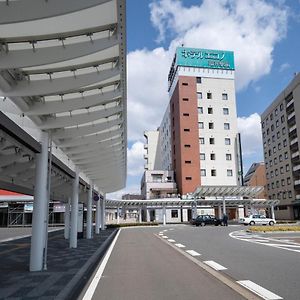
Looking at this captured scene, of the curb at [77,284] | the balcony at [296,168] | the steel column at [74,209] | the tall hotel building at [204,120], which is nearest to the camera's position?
the curb at [77,284]

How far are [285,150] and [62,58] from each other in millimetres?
77943

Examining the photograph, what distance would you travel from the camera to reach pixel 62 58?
22.3 ft

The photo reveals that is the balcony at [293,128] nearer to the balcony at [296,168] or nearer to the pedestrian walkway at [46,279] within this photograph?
the balcony at [296,168]

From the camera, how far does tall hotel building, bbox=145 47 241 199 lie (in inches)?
2977

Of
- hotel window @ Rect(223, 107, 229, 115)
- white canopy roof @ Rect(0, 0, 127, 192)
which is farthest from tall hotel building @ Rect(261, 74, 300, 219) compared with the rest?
white canopy roof @ Rect(0, 0, 127, 192)

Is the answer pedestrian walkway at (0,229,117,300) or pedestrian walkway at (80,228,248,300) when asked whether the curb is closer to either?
pedestrian walkway at (0,229,117,300)

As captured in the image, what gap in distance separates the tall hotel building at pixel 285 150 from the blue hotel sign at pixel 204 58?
1382cm

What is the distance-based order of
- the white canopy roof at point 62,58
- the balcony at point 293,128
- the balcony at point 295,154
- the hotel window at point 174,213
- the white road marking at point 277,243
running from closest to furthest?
1. the white canopy roof at point 62,58
2. the white road marking at point 277,243
3. the hotel window at point 174,213
4. the balcony at point 295,154
5. the balcony at point 293,128

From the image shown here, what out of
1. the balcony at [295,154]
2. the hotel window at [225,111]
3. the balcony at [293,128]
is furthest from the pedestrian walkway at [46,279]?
the hotel window at [225,111]

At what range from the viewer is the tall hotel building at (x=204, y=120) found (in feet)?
248

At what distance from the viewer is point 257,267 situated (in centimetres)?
1046

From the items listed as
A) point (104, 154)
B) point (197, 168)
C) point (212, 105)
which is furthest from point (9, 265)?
point (212, 105)

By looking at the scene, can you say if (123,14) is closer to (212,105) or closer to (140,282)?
(140,282)

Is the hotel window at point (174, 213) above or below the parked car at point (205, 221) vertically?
above
